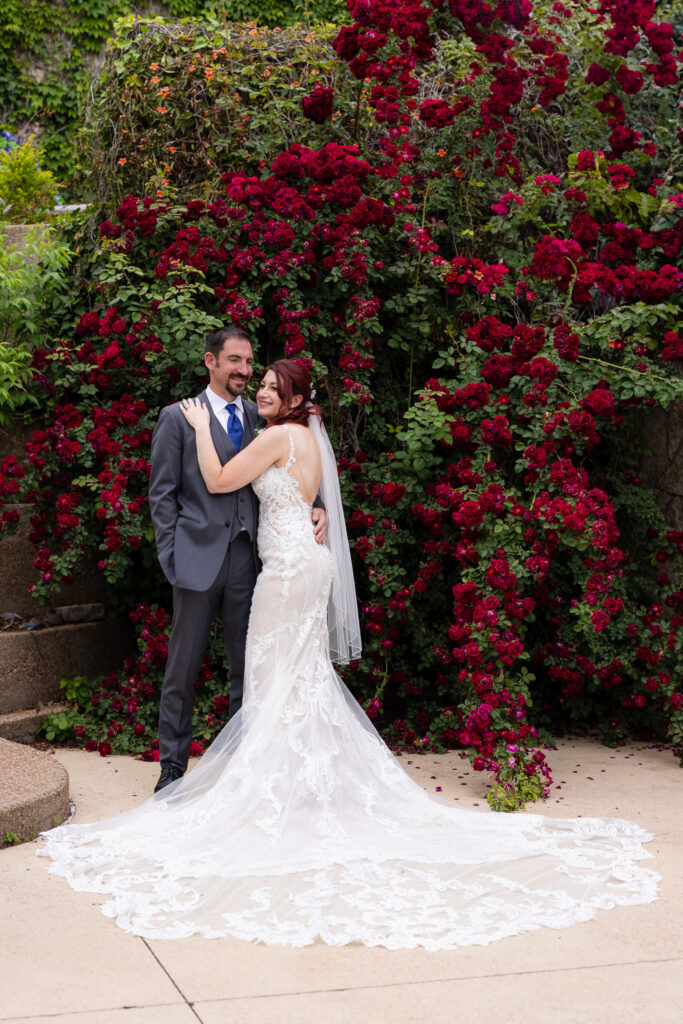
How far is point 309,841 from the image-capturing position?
3.56 m

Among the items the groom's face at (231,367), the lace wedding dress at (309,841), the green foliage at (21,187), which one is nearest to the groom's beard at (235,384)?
the groom's face at (231,367)

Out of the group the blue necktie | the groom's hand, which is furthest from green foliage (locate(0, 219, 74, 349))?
the groom's hand

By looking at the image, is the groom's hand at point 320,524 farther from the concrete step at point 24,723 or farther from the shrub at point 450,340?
the concrete step at point 24,723

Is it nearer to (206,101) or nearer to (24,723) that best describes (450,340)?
(206,101)

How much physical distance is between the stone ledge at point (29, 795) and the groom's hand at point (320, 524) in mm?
1379

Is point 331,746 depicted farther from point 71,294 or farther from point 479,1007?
point 71,294

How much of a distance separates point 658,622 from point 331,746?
1.76 metres

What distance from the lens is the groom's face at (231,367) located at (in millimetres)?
4316

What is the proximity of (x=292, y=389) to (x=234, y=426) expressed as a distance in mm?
363

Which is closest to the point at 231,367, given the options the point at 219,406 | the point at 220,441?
the point at 219,406

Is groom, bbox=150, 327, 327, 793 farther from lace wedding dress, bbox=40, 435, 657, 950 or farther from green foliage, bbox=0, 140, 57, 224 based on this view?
green foliage, bbox=0, 140, 57, 224

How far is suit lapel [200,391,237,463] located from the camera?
14.2 ft

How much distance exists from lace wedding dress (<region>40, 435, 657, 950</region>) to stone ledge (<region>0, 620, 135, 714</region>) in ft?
4.98

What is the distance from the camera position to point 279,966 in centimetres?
276
